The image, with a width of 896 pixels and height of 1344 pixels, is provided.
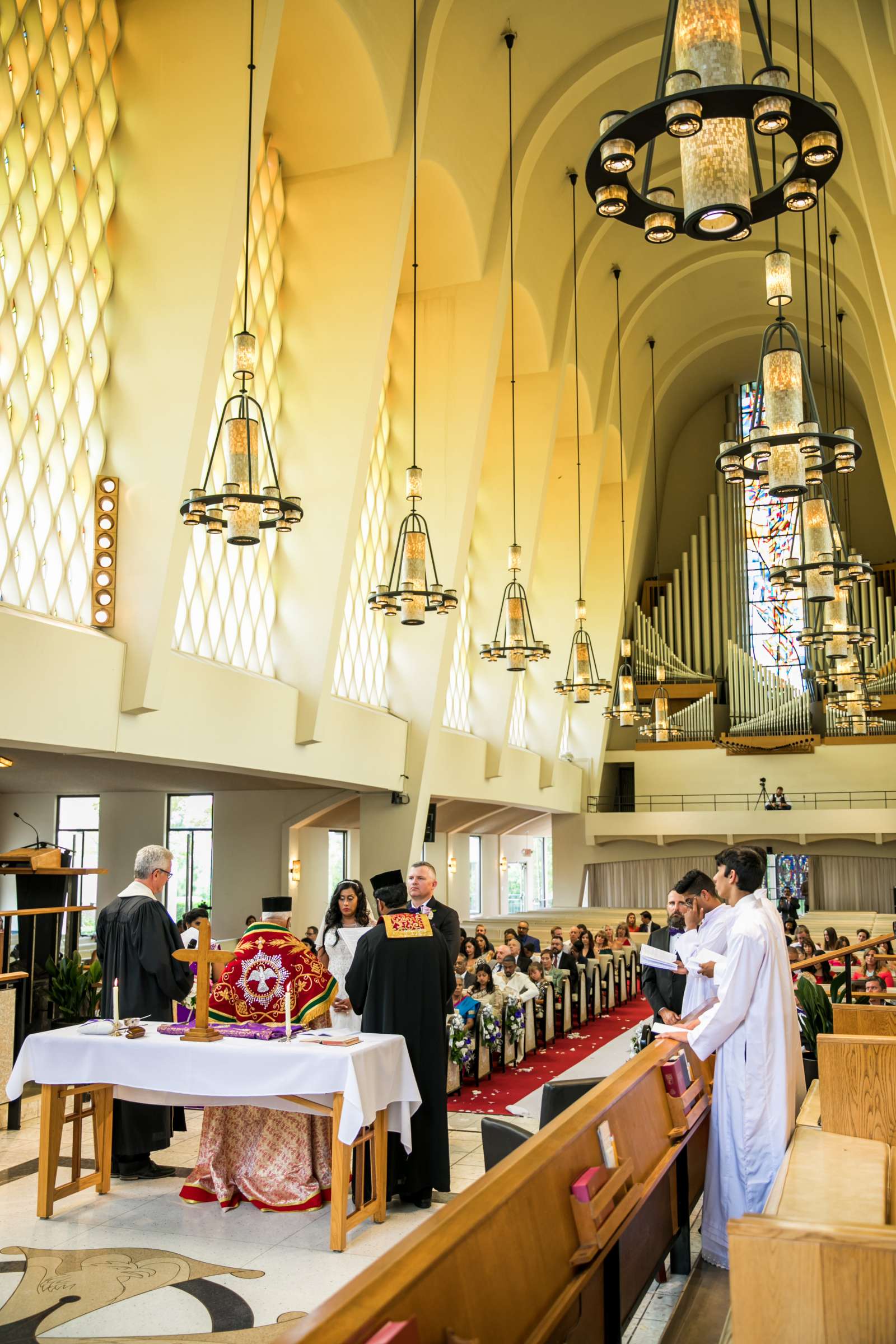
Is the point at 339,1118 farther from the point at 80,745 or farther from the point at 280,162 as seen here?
the point at 280,162

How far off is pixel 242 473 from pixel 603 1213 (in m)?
4.51

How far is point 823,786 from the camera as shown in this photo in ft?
77.8

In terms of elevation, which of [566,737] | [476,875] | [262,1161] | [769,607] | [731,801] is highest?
[769,607]

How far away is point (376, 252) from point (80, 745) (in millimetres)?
→ 5727

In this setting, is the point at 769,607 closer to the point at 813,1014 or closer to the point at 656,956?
the point at 813,1014

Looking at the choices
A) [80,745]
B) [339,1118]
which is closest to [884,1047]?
[339,1118]

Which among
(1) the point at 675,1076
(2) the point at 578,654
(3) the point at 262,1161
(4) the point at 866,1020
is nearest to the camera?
(1) the point at 675,1076

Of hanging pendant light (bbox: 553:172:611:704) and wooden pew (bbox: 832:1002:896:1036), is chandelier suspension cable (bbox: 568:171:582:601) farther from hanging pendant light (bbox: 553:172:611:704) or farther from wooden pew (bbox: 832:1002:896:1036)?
wooden pew (bbox: 832:1002:896:1036)

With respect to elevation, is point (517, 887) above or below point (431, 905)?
below

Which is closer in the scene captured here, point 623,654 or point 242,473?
point 242,473

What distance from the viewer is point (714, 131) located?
2818mm

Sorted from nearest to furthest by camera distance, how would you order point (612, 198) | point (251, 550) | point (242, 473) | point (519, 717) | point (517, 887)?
1. point (612, 198)
2. point (242, 473)
3. point (251, 550)
4. point (519, 717)
5. point (517, 887)

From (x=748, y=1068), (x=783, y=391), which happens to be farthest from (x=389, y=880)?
(x=783, y=391)

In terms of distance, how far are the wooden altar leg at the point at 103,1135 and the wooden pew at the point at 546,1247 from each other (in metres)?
1.81
